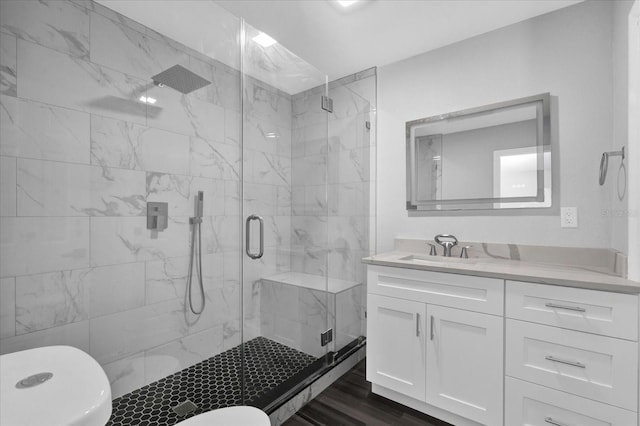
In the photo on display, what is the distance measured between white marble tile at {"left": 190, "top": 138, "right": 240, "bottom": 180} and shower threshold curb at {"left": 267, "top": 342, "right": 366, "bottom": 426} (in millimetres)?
1362

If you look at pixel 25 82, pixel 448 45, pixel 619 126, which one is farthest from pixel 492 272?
pixel 25 82

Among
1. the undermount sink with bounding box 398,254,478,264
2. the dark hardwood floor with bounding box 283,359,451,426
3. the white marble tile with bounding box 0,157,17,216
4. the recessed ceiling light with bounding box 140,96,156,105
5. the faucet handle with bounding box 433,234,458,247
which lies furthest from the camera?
the faucet handle with bounding box 433,234,458,247

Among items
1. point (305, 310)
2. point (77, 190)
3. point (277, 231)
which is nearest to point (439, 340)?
point (305, 310)

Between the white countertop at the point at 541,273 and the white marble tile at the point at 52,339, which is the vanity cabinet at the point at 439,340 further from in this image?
the white marble tile at the point at 52,339

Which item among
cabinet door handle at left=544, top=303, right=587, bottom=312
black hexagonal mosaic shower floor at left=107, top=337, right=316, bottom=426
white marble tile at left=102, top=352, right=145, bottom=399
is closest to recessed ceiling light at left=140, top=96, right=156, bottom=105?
white marble tile at left=102, top=352, right=145, bottom=399

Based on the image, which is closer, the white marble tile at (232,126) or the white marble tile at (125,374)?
the white marble tile at (125,374)

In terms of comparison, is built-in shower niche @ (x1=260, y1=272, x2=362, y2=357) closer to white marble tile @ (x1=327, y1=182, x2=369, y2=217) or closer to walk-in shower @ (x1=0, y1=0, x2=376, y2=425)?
walk-in shower @ (x1=0, y1=0, x2=376, y2=425)

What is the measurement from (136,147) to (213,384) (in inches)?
55.5

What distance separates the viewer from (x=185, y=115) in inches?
68.5

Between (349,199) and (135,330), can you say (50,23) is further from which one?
(349,199)

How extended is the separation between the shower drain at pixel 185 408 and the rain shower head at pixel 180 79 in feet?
5.68

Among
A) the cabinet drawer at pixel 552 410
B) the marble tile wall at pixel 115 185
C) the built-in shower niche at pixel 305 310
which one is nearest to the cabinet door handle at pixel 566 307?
the cabinet drawer at pixel 552 410

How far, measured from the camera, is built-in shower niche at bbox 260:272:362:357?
184 cm

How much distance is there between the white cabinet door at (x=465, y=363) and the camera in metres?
1.50
